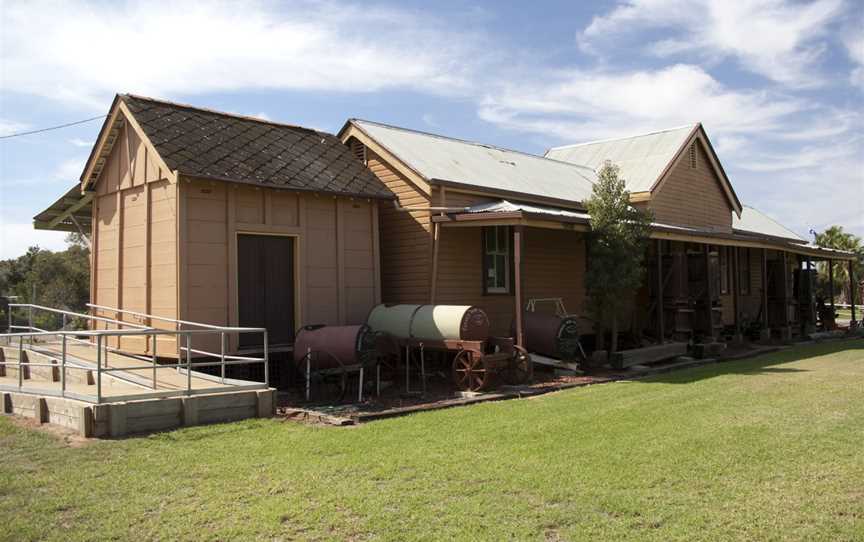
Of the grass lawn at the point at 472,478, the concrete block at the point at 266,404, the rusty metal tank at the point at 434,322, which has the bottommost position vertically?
the grass lawn at the point at 472,478

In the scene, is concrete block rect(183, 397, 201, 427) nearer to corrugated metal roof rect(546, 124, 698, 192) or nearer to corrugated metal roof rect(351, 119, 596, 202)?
corrugated metal roof rect(351, 119, 596, 202)

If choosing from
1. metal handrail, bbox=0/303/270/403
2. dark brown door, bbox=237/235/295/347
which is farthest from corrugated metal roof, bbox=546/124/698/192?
metal handrail, bbox=0/303/270/403

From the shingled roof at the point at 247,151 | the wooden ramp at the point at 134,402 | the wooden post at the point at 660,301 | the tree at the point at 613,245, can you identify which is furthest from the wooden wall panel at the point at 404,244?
the wooden post at the point at 660,301

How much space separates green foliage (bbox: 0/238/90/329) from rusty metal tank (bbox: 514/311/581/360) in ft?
87.4

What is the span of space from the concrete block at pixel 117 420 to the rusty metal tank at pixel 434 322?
585 cm

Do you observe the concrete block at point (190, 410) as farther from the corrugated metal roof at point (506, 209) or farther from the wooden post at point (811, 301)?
the wooden post at point (811, 301)

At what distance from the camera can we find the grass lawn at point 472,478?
18.3 ft

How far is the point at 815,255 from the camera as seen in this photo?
2673 cm

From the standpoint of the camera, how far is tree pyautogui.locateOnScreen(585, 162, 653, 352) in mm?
16031

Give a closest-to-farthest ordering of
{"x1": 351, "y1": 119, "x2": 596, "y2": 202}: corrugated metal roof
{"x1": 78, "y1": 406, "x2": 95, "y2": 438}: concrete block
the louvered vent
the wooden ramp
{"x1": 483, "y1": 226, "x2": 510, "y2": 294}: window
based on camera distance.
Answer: {"x1": 78, "y1": 406, "x2": 95, "y2": 438}: concrete block → the wooden ramp → {"x1": 351, "y1": 119, "x2": 596, "y2": 202}: corrugated metal roof → {"x1": 483, "y1": 226, "x2": 510, "y2": 294}: window → the louvered vent

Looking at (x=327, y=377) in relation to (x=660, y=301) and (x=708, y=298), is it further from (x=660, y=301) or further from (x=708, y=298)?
(x=708, y=298)

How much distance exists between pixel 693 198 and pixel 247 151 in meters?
15.3

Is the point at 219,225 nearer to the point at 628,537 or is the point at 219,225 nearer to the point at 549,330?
the point at 549,330

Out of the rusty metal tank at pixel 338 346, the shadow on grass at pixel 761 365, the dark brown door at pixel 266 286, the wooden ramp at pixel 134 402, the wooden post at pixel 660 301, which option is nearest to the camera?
the wooden ramp at pixel 134 402
